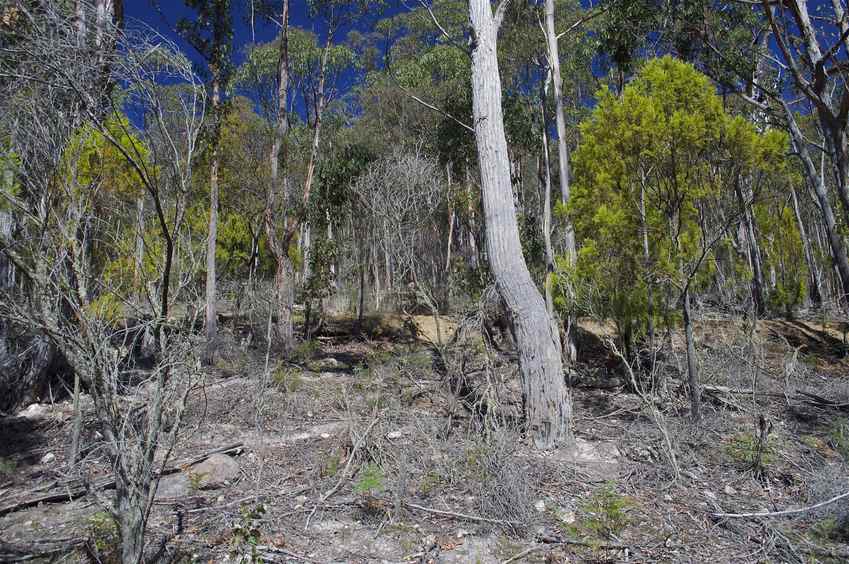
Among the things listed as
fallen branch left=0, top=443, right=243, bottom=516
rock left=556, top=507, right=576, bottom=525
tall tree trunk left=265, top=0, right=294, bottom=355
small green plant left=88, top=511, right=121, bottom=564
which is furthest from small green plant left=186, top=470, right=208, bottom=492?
tall tree trunk left=265, top=0, right=294, bottom=355

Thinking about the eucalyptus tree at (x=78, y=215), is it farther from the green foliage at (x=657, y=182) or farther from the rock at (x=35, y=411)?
the rock at (x=35, y=411)

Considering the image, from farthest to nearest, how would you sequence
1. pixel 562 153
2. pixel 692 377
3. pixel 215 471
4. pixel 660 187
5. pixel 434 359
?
pixel 562 153, pixel 434 359, pixel 660 187, pixel 692 377, pixel 215 471

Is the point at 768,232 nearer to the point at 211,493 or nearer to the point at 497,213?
the point at 497,213

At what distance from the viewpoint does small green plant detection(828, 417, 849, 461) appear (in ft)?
14.8

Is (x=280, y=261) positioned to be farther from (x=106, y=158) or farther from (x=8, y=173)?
(x=8, y=173)

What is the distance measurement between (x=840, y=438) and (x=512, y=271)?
3.02 meters

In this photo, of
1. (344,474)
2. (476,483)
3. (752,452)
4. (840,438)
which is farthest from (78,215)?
(840,438)

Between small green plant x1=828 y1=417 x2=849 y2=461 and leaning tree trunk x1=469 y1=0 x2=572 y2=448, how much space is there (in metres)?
2.12

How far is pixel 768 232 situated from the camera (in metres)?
16.4

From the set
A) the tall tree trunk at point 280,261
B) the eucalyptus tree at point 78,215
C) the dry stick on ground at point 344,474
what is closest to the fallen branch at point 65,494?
the dry stick on ground at point 344,474

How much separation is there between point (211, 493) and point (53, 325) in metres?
2.30

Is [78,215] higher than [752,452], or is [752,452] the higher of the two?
[78,215]

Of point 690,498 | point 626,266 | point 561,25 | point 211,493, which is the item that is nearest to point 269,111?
point 561,25

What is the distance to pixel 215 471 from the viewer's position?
456 centimetres
